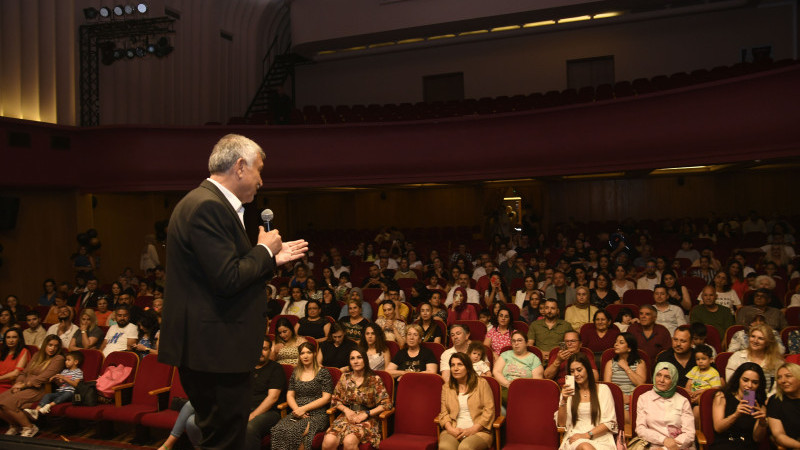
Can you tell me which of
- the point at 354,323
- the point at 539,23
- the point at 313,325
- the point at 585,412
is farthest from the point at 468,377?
the point at 539,23

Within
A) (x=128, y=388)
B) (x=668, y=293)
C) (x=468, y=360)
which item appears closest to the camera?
(x=468, y=360)

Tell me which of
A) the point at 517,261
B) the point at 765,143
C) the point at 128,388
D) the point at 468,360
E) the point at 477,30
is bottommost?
the point at 128,388

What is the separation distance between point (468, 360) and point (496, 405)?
0.44m

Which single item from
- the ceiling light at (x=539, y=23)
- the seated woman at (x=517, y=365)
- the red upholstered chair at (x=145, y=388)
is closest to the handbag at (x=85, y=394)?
the red upholstered chair at (x=145, y=388)

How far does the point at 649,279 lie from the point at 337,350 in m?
4.21

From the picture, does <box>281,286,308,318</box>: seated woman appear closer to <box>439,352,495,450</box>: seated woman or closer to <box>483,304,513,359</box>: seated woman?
<box>483,304,513,359</box>: seated woman

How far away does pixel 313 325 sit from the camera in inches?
281

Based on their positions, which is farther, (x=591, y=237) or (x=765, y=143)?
(x=591, y=237)

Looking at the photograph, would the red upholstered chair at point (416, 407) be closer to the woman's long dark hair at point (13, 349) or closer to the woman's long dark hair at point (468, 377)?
the woman's long dark hair at point (468, 377)

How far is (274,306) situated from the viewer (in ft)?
27.0

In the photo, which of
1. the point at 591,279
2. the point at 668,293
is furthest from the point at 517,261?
the point at 668,293

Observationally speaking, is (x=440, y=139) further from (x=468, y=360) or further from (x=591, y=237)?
(x=468, y=360)

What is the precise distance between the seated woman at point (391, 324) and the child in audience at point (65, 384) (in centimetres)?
303

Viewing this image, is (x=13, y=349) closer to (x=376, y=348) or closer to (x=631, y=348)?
(x=376, y=348)
